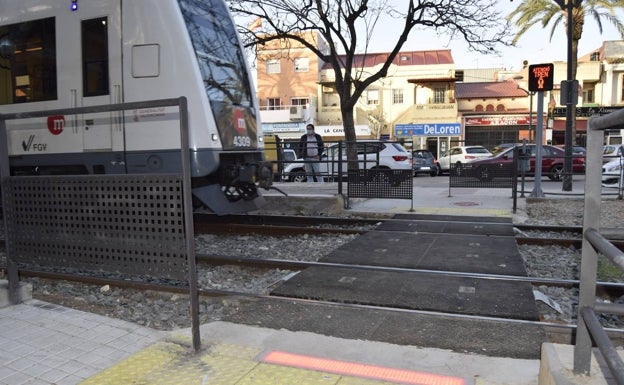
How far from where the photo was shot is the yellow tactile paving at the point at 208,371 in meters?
2.92

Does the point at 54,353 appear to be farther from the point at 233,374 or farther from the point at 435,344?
the point at 435,344

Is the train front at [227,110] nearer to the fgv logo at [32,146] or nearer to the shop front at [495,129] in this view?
the fgv logo at [32,146]

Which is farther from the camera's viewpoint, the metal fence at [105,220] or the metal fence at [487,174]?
the metal fence at [487,174]

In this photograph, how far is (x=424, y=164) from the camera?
24.1 meters

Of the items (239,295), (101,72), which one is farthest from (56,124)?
(239,295)

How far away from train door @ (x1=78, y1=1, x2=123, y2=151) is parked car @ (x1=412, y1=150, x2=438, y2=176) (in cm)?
1873

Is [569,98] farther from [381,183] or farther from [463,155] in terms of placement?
[463,155]

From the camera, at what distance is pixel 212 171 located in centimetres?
656

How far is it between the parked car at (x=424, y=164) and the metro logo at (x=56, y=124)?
61.8 ft

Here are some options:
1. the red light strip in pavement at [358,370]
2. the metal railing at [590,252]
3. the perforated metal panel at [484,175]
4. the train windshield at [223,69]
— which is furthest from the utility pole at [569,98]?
the metal railing at [590,252]

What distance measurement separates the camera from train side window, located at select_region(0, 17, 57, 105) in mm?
6961

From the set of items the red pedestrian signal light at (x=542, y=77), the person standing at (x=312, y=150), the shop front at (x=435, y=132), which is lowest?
the person standing at (x=312, y=150)

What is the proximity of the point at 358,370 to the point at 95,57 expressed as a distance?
221 inches

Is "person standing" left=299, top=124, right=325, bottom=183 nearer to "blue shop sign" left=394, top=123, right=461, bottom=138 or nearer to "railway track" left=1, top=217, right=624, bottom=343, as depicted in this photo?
"railway track" left=1, top=217, right=624, bottom=343
